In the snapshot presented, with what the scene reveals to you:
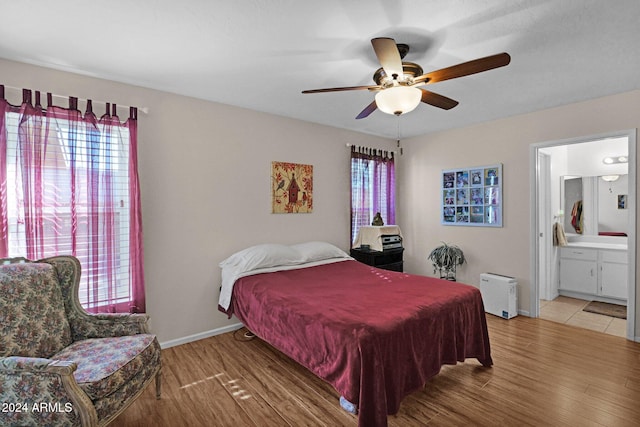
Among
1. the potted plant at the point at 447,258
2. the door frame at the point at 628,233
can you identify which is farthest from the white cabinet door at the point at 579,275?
the potted plant at the point at 447,258

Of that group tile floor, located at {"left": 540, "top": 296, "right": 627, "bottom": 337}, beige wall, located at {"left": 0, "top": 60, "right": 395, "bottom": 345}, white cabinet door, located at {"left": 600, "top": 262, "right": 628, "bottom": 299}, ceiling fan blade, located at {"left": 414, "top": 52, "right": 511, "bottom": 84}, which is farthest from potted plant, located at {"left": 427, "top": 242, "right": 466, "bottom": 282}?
ceiling fan blade, located at {"left": 414, "top": 52, "right": 511, "bottom": 84}

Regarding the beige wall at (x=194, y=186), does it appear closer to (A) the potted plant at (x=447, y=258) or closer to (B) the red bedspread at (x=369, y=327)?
(B) the red bedspread at (x=369, y=327)

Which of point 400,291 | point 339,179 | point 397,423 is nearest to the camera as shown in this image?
point 397,423

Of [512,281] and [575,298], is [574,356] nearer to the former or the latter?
[512,281]

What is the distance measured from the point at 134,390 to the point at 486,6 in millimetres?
3009

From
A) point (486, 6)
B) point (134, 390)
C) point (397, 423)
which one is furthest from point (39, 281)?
point (486, 6)

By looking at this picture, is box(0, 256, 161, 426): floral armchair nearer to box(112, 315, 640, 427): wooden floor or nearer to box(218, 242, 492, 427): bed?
box(112, 315, 640, 427): wooden floor

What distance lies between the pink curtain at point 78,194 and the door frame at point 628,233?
4276mm

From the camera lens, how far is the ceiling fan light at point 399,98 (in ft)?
6.64

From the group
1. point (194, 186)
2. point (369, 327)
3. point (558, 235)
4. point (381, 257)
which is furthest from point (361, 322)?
point (558, 235)

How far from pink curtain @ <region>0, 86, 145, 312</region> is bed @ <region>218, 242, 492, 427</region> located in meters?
0.96

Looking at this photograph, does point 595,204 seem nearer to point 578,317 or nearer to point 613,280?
point 613,280

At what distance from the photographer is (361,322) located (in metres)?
1.92

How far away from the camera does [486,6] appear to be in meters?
1.79
